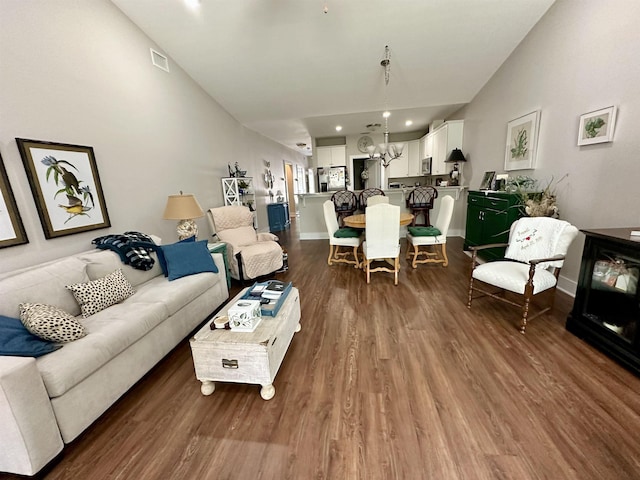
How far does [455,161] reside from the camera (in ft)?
17.0

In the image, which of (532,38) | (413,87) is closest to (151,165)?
(413,87)

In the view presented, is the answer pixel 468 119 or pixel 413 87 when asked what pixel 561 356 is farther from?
pixel 468 119

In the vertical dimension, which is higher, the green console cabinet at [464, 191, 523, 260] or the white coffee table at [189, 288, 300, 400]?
the green console cabinet at [464, 191, 523, 260]

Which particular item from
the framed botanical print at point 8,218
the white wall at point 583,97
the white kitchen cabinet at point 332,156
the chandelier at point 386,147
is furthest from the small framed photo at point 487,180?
the framed botanical print at point 8,218

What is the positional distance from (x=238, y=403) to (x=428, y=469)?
3.58 feet

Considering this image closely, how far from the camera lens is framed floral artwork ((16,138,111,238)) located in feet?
6.52

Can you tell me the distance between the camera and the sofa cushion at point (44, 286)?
1.50 meters

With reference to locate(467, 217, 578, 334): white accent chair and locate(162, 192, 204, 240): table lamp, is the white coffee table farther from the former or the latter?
locate(467, 217, 578, 334): white accent chair

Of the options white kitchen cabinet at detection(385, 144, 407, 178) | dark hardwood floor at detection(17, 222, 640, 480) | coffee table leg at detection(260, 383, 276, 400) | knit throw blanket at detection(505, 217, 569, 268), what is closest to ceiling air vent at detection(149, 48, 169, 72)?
dark hardwood floor at detection(17, 222, 640, 480)

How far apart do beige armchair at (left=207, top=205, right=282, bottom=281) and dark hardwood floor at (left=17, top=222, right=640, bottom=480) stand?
1.29 metres

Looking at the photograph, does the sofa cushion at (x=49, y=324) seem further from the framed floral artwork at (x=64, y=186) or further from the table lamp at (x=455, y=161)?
the table lamp at (x=455, y=161)

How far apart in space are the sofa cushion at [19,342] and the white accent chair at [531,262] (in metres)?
3.05

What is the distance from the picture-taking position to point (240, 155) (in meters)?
5.57

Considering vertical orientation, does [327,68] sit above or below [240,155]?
above
